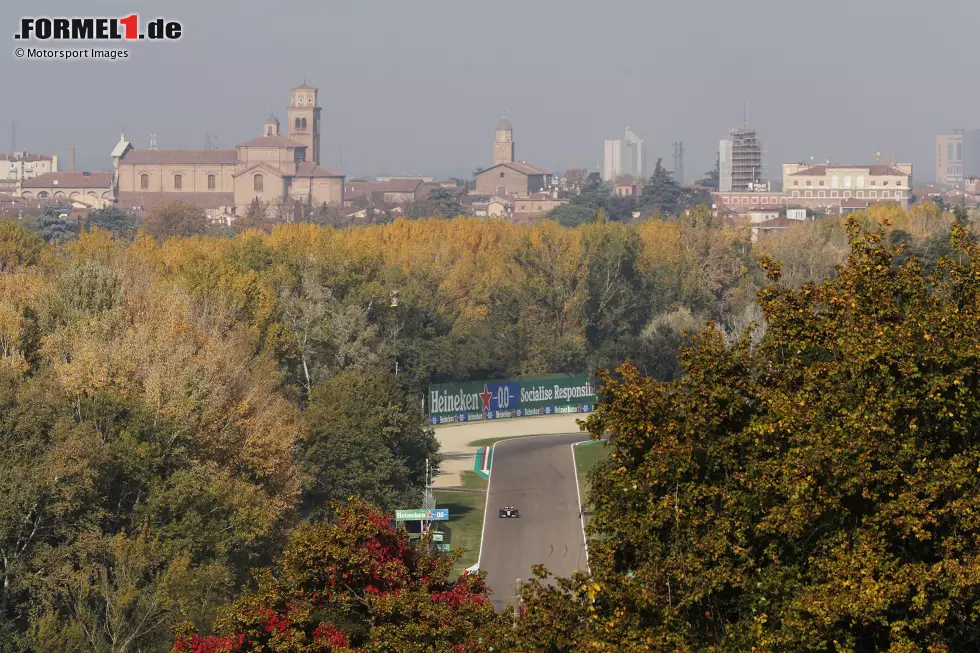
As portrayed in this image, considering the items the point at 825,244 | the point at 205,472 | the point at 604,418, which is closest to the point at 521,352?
the point at 825,244

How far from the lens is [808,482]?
581 inches

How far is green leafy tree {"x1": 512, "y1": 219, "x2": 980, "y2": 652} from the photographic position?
1435 cm

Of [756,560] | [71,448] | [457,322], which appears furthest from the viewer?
[457,322]

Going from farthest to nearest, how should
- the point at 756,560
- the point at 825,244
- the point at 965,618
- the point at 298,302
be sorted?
1. the point at 825,244
2. the point at 298,302
3. the point at 756,560
4. the point at 965,618

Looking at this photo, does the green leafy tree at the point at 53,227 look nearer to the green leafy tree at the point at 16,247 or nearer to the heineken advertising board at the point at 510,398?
the green leafy tree at the point at 16,247

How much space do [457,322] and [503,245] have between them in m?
13.0

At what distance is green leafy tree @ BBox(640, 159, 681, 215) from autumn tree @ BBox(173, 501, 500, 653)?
A: 16582 cm

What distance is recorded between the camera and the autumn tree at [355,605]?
16.5m

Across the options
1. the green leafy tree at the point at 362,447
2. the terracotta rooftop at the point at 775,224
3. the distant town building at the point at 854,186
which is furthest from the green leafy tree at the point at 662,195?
the green leafy tree at the point at 362,447

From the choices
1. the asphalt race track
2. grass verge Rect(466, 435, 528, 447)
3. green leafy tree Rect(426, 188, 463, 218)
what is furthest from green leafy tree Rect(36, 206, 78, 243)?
the asphalt race track

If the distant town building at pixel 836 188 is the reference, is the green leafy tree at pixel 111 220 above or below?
below

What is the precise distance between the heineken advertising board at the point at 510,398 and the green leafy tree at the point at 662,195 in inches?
4187

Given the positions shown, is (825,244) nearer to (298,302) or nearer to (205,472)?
(298,302)

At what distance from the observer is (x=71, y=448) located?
2839 cm
